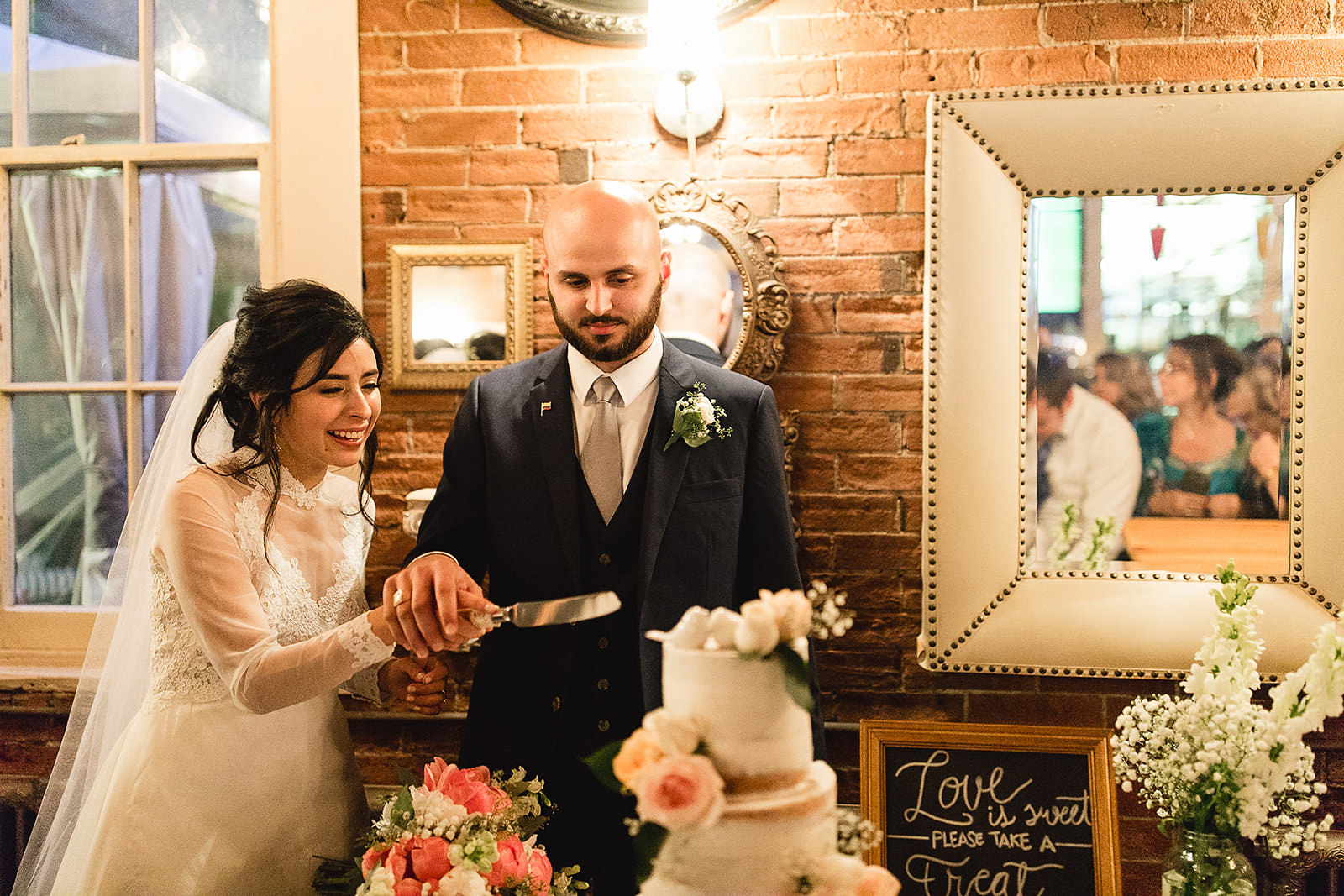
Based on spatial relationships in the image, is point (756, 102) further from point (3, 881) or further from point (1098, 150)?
point (3, 881)

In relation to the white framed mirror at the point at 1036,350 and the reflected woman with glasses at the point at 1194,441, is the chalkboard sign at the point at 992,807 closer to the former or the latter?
the white framed mirror at the point at 1036,350

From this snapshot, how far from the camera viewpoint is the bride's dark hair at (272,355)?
1700mm

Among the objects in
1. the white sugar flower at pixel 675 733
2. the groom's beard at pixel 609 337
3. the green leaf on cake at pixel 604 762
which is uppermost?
the groom's beard at pixel 609 337

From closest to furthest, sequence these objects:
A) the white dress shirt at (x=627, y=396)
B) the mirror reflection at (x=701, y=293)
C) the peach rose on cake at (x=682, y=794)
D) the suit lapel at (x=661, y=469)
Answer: the peach rose on cake at (x=682, y=794)
the suit lapel at (x=661, y=469)
the white dress shirt at (x=627, y=396)
the mirror reflection at (x=701, y=293)

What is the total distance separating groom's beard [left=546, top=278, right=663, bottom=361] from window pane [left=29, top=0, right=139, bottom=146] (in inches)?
65.7

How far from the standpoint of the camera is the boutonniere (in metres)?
1.75

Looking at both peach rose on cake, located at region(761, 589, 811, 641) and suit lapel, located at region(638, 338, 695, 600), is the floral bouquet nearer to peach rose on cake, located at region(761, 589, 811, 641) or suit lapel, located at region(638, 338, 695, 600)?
suit lapel, located at region(638, 338, 695, 600)

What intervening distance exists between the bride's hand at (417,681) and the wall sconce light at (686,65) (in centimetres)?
129

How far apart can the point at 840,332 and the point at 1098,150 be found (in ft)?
2.31

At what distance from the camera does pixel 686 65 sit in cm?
209

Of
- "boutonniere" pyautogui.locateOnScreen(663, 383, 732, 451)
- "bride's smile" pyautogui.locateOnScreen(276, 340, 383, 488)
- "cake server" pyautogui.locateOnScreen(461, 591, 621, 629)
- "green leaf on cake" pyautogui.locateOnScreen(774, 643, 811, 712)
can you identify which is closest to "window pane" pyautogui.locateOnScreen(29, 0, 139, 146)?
"bride's smile" pyautogui.locateOnScreen(276, 340, 383, 488)

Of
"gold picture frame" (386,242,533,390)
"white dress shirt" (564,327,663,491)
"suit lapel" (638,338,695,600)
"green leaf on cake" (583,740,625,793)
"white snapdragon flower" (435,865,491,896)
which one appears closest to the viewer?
"green leaf on cake" (583,740,625,793)

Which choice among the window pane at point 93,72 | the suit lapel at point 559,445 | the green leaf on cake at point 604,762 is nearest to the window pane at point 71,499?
the window pane at point 93,72

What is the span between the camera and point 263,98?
2.47m
